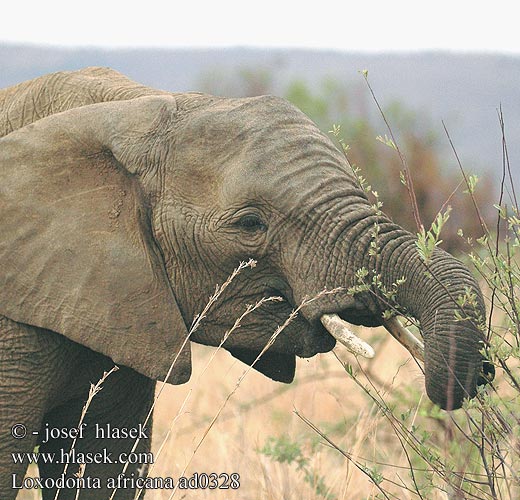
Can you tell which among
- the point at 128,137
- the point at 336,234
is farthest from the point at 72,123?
the point at 336,234

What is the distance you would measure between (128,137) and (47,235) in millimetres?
430

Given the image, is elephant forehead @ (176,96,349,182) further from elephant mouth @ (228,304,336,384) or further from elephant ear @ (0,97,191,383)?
elephant mouth @ (228,304,336,384)

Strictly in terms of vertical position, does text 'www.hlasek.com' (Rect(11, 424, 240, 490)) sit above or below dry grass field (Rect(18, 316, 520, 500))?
above

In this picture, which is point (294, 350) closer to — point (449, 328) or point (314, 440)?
point (449, 328)

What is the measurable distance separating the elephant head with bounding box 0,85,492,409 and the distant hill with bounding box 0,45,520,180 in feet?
255

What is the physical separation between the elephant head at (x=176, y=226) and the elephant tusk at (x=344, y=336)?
0.04 m

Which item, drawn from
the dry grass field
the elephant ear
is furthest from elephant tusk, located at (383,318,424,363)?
the elephant ear

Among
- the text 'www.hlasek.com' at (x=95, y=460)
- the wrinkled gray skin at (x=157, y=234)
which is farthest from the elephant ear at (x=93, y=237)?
the text 'www.hlasek.com' at (x=95, y=460)

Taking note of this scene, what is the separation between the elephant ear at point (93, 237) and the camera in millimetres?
4441

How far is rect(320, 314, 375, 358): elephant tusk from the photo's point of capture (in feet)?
13.0

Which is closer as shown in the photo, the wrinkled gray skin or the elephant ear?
the wrinkled gray skin

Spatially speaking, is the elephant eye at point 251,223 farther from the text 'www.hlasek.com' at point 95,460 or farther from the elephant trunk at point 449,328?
the text 'www.hlasek.com' at point 95,460

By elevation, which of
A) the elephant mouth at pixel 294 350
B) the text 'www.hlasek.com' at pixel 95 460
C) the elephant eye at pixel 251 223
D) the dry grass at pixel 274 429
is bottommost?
the dry grass at pixel 274 429

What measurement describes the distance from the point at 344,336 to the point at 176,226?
Answer: 75 cm
